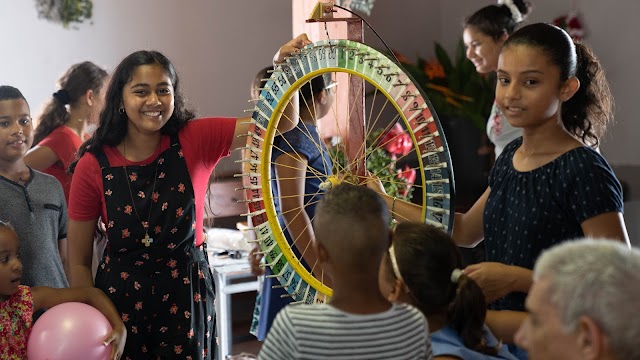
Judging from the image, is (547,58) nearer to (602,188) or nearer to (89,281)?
(602,188)

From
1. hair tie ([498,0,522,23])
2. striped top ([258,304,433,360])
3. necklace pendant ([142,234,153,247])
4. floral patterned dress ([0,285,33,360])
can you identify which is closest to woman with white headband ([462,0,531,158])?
hair tie ([498,0,522,23])

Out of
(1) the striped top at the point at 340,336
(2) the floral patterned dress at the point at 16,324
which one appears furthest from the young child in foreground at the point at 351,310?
(2) the floral patterned dress at the point at 16,324

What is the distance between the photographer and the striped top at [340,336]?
1349mm

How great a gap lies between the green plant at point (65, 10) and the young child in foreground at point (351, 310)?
404 cm

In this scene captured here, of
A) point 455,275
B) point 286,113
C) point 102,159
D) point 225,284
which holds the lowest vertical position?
point 225,284

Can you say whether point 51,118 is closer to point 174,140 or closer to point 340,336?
point 174,140

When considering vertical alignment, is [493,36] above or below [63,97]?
above

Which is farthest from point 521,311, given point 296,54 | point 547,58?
point 296,54

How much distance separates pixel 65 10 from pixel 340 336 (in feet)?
13.7

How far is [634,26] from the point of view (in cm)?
510

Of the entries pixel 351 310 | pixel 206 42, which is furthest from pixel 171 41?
pixel 351 310

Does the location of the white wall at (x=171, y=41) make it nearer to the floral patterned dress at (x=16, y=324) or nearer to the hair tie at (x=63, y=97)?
the hair tie at (x=63, y=97)

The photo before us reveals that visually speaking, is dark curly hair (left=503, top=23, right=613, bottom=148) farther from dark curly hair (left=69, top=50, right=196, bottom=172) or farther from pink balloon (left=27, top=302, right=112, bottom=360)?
pink balloon (left=27, top=302, right=112, bottom=360)

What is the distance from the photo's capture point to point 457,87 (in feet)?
19.1
